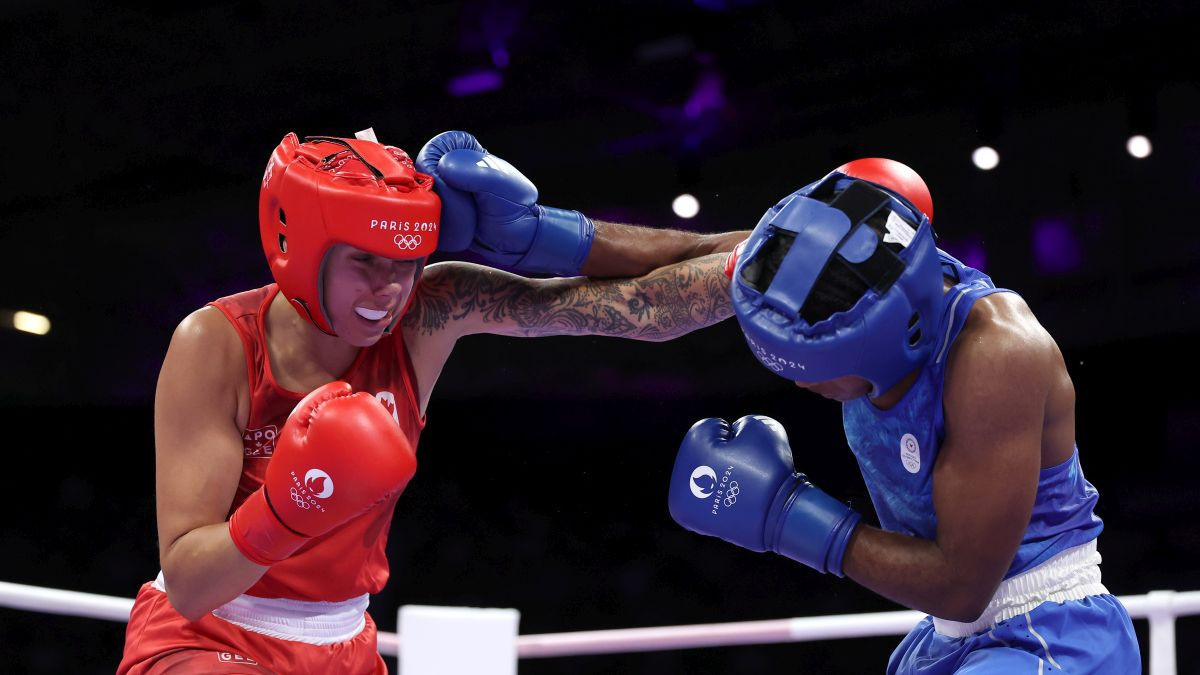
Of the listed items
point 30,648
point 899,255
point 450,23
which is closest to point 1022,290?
point 450,23

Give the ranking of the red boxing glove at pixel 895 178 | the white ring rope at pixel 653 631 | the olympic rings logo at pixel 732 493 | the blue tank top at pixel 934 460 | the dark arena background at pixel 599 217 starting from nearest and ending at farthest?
1. the blue tank top at pixel 934 460
2. the olympic rings logo at pixel 732 493
3. the red boxing glove at pixel 895 178
4. the white ring rope at pixel 653 631
5. the dark arena background at pixel 599 217

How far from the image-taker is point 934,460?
179cm

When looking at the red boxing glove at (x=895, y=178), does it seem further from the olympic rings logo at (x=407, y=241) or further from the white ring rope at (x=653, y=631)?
the white ring rope at (x=653, y=631)

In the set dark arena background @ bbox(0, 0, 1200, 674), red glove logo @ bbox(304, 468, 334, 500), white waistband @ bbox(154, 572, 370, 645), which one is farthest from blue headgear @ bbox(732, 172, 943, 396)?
dark arena background @ bbox(0, 0, 1200, 674)

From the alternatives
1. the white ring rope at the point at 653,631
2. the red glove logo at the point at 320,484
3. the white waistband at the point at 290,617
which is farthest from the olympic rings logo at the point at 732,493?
the white ring rope at the point at 653,631

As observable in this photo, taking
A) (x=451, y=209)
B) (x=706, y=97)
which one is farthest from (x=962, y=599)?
(x=706, y=97)

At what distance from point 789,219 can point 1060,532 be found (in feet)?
2.17

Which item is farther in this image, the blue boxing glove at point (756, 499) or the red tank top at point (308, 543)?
the red tank top at point (308, 543)

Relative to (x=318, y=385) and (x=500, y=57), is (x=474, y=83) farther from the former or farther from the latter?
(x=318, y=385)

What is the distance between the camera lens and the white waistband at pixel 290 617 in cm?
208

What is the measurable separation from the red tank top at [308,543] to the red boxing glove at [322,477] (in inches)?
8.3

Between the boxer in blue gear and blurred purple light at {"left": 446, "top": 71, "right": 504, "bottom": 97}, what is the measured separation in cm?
416

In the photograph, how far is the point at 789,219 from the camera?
67.3 inches

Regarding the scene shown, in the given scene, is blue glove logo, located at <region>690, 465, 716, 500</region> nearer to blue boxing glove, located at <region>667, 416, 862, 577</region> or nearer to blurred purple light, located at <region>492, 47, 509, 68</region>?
blue boxing glove, located at <region>667, 416, 862, 577</region>
